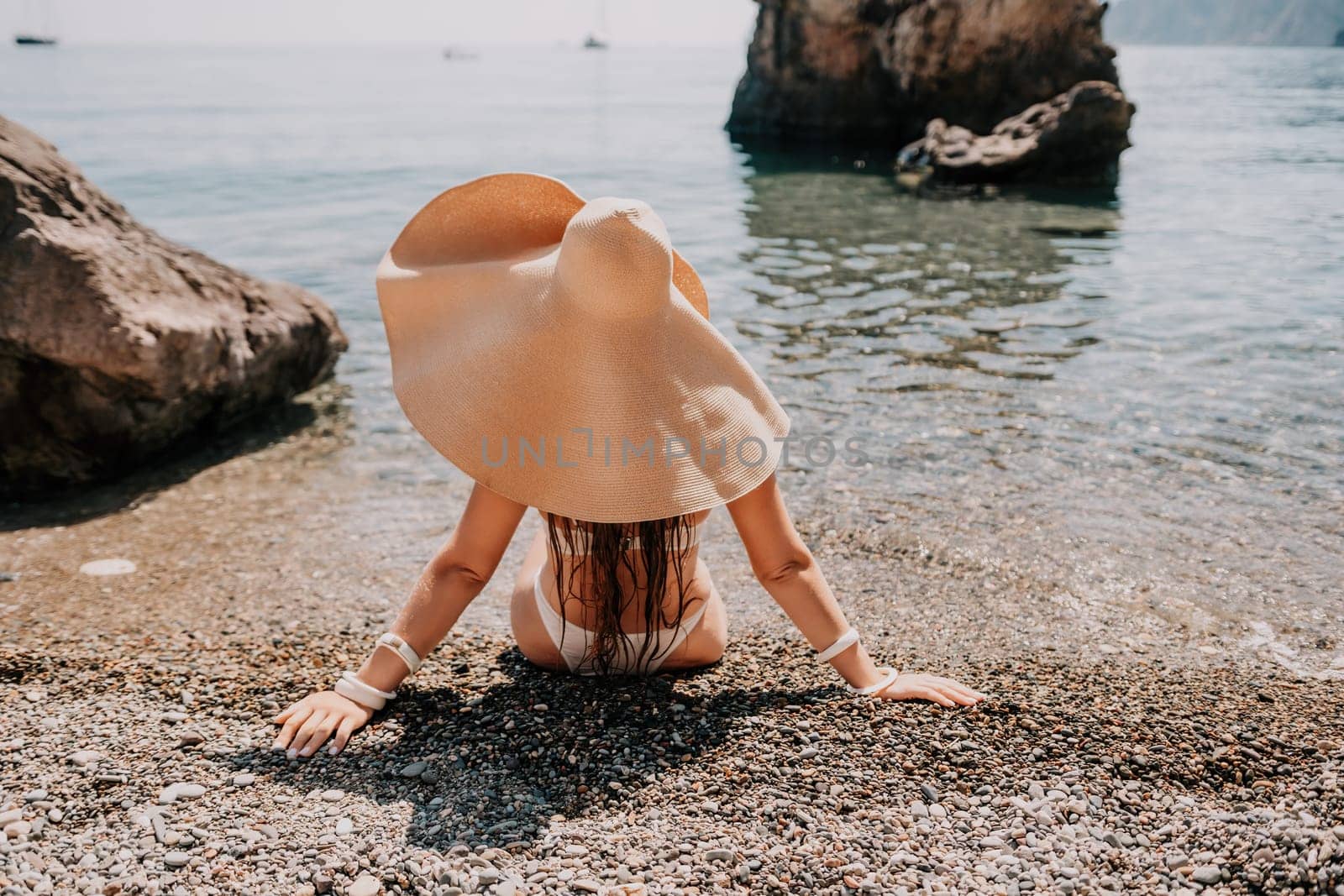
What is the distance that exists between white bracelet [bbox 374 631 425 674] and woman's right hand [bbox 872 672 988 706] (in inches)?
60.5

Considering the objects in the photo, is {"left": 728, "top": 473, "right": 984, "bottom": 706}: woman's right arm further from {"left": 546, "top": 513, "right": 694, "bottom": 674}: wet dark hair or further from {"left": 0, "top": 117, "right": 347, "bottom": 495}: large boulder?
{"left": 0, "top": 117, "right": 347, "bottom": 495}: large boulder

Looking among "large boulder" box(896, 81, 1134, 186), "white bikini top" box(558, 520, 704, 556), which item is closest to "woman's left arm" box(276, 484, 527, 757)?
"white bikini top" box(558, 520, 704, 556)

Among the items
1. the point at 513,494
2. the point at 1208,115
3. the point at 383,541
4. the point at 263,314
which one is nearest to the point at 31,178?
the point at 263,314

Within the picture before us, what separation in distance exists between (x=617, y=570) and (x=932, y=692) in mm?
1145

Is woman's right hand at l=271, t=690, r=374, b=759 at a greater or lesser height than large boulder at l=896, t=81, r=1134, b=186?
lesser

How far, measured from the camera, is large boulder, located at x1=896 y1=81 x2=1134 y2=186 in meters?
18.6

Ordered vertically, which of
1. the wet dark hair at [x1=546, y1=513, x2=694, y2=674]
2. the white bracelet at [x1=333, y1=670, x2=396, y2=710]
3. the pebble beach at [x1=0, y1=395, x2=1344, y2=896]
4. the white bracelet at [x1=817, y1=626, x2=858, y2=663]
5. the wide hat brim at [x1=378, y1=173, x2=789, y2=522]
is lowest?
the pebble beach at [x1=0, y1=395, x2=1344, y2=896]

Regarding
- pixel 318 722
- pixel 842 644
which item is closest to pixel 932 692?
pixel 842 644

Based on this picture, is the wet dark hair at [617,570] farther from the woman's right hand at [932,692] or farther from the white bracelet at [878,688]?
the woman's right hand at [932,692]

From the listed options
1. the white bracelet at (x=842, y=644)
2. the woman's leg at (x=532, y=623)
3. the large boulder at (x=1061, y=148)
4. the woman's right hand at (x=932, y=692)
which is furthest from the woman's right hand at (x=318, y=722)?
the large boulder at (x=1061, y=148)

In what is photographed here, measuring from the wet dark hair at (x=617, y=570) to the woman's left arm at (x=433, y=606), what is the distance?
8.5 inches

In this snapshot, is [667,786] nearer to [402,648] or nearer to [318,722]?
[402,648]

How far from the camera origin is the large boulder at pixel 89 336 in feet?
17.7

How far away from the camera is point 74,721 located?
124 inches
